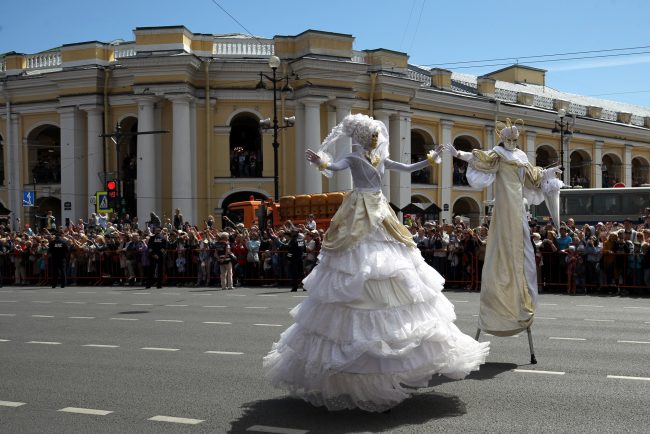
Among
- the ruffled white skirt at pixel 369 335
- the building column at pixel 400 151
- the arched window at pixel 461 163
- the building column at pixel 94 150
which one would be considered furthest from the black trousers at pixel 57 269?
the arched window at pixel 461 163

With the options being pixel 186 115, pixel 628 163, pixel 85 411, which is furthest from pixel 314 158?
pixel 628 163

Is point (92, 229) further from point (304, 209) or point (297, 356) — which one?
point (297, 356)

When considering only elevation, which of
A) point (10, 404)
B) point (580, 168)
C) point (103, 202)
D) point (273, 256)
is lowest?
point (10, 404)

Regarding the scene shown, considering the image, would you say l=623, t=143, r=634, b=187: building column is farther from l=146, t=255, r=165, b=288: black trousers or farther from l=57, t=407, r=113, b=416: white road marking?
l=57, t=407, r=113, b=416: white road marking

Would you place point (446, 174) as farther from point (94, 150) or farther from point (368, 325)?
point (368, 325)

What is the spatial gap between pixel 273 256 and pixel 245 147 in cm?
1968

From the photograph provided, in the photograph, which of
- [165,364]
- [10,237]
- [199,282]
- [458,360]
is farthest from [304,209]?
[458,360]

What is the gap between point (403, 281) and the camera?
20.8 ft

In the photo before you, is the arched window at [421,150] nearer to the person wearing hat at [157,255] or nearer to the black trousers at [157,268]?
the person wearing hat at [157,255]

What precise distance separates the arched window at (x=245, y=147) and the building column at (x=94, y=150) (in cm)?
661

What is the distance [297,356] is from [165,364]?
2984mm

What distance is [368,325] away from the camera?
612cm

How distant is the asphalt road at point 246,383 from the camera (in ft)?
19.8

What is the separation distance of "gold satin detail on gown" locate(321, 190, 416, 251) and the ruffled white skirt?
0.21 feet
